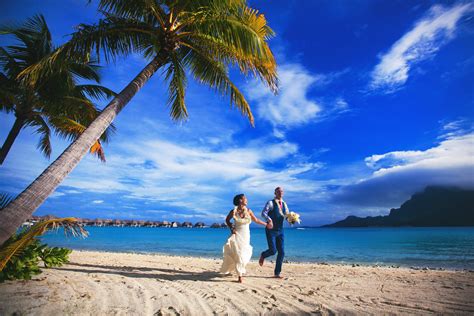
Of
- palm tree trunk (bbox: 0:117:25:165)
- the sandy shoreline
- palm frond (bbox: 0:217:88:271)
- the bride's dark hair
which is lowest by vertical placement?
the sandy shoreline

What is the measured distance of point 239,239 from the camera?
629 centimetres

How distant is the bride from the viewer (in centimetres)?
Result: 621

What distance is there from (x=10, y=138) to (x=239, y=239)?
946 centimetres

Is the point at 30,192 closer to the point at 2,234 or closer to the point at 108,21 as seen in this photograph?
the point at 2,234

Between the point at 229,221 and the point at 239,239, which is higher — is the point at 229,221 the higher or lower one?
the higher one

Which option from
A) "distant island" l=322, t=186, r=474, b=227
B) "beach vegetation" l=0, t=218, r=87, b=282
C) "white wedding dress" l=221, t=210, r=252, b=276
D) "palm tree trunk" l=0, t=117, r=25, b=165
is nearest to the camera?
"beach vegetation" l=0, t=218, r=87, b=282

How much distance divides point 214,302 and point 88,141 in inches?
152

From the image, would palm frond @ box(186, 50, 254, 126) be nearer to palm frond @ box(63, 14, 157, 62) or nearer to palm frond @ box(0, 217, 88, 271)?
palm frond @ box(63, 14, 157, 62)

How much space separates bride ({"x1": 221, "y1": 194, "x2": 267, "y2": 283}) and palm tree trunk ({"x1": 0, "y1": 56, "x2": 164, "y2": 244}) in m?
3.35

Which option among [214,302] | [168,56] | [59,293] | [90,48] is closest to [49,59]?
[90,48]

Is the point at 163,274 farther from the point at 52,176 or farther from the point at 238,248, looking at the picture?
the point at 52,176

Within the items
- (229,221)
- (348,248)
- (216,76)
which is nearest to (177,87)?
(216,76)

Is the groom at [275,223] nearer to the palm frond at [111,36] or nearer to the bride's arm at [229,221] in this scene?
the bride's arm at [229,221]

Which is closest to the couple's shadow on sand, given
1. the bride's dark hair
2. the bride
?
the bride
